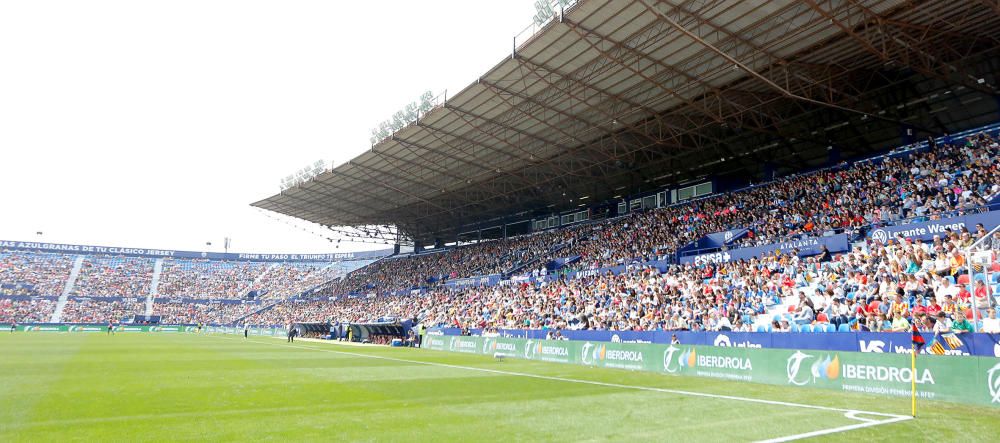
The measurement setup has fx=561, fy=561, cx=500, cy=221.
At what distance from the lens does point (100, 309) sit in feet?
245

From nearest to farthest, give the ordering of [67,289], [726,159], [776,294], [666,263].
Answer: [776,294] → [666,263] → [726,159] → [67,289]

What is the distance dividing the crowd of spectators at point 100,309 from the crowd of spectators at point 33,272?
4360 millimetres

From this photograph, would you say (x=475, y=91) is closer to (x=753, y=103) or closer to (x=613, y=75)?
(x=613, y=75)

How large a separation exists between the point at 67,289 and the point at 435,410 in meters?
89.1

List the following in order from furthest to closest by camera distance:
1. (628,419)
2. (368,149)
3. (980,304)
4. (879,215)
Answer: (368,149), (879,215), (980,304), (628,419)

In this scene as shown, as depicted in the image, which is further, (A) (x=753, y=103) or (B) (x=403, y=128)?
(B) (x=403, y=128)

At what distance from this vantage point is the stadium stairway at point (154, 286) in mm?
78219

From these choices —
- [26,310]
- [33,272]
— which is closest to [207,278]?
[33,272]

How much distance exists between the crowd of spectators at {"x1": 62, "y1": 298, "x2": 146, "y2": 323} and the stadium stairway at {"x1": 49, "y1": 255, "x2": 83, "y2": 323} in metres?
0.56

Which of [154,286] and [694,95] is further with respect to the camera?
[154,286]

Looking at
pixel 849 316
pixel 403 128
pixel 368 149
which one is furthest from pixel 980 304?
pixel 368 149

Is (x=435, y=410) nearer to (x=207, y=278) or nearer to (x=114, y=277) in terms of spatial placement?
(x=207, y=278)

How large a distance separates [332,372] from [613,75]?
17.8m

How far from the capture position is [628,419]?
920 centimetres
